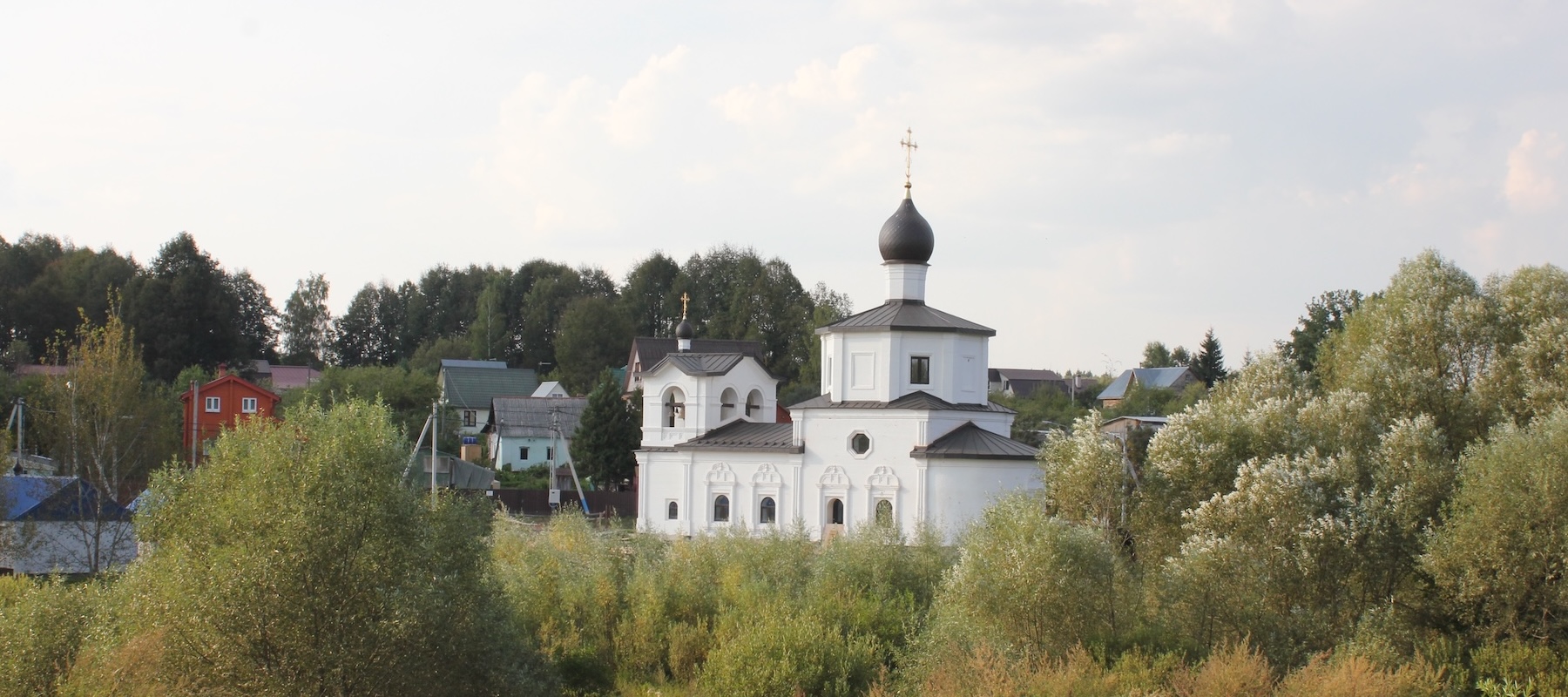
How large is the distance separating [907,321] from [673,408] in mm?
6419

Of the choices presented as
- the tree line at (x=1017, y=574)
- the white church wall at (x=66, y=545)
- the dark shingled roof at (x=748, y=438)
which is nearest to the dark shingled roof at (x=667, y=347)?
the dark shingled roof at (x=748, y=438)

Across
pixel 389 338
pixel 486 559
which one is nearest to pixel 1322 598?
pixel 486 559

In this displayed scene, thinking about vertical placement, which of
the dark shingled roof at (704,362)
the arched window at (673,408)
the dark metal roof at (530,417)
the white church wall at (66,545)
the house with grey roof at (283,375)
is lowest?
the white church wall at (66,545)

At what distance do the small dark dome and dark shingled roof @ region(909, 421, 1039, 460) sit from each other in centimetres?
427

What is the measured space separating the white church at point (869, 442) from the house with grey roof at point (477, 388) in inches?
1099

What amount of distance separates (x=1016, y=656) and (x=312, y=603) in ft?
27.4

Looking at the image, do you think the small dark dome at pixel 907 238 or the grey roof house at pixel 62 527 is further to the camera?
the small dark dome at pixel 907 238

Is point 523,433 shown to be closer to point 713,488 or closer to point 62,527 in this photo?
point 713,488

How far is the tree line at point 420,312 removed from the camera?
2263 inches

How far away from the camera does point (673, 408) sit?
110ft

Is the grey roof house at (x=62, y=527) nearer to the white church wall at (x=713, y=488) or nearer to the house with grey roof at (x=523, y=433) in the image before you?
the white church wall at (x=713, y=488)

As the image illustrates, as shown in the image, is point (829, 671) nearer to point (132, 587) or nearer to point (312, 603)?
point (312, 603)

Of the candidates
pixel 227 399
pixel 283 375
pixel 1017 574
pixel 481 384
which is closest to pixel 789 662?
pixel 1017 574

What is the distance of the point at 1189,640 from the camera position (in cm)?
1852
